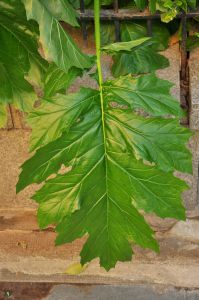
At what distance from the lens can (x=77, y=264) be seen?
2.89 meters

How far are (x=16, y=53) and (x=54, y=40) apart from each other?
0.38 meters

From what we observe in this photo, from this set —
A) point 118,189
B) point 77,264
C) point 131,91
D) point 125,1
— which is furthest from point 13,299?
point 125,1

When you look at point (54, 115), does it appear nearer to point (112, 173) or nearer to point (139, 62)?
point (112, 173)

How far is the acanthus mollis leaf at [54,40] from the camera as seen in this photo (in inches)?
72.2

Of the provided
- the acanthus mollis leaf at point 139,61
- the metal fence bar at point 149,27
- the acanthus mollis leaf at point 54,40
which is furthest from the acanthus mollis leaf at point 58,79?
the metal fence bar at point 149,27

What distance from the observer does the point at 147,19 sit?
2.40m

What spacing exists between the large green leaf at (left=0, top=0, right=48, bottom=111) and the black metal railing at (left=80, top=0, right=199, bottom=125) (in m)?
0.31

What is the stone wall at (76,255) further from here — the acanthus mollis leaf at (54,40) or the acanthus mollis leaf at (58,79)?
the acanthus mollis leaf at (54,40)

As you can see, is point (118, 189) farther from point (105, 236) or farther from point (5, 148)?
point (5, 148)

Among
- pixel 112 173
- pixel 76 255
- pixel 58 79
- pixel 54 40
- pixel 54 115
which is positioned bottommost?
pixel 76 255

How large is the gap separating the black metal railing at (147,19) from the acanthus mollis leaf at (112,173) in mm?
478

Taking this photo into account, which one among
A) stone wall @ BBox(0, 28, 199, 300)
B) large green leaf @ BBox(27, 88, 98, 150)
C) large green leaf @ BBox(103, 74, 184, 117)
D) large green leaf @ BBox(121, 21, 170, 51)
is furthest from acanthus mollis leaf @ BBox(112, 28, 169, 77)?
stone wall @ BBox(0, 28, 199, 300)

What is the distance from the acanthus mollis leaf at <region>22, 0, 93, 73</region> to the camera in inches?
72.2

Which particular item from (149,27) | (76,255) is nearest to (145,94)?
(149,27)
